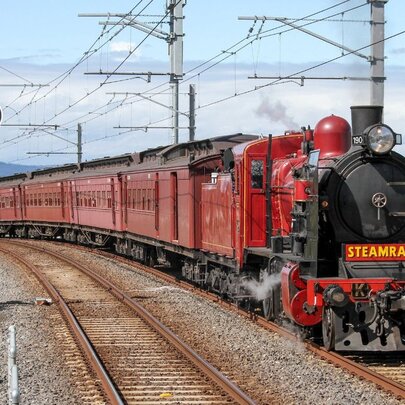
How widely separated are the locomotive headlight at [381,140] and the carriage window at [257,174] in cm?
348

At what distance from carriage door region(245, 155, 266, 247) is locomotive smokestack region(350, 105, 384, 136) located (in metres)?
3.08

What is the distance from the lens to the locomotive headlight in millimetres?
11164

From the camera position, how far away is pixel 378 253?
11484 millimetres

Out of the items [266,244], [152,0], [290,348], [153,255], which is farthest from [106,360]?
[153,255]

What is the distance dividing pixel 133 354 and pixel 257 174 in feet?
13.1

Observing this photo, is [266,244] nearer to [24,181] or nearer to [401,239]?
[401,239]

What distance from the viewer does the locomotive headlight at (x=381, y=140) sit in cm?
1116

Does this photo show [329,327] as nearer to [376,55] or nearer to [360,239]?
[360,239]

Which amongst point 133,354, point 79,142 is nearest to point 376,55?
point 133,354

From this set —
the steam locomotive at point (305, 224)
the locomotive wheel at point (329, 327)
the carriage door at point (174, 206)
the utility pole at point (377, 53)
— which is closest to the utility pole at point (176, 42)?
the steam locomotive at point (305, 224)

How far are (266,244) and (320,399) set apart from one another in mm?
5640

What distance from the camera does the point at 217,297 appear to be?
18.2 metres

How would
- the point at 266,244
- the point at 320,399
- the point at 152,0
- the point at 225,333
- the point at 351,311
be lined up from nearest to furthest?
the point at 320,399
the point at 351,311
the point at 225,333
the point at 266,244
the point at 152,0

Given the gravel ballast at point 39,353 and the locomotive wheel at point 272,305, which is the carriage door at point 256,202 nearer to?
the locomotive wheel at point 272,305
